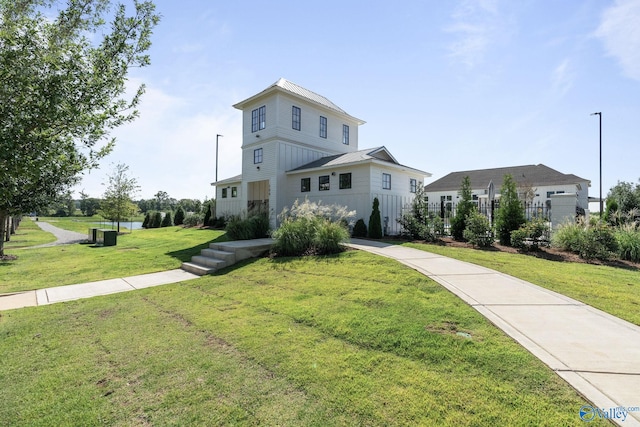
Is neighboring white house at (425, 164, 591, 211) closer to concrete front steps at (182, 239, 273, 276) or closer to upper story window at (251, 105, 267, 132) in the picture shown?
upper story window at (251, 105, 267, 132)

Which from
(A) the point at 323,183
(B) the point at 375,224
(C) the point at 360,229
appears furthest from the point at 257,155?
(B) the point at 375,224

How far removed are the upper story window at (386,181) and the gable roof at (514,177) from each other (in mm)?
21697

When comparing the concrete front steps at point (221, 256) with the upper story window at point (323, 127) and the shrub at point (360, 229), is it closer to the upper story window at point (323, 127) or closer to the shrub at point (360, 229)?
the shrub at point (360, 229)

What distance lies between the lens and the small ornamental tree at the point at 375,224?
1261cm

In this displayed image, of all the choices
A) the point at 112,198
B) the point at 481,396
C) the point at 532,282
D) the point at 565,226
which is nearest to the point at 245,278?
the point at 481,396

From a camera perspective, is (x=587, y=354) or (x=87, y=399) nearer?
(x=87, y=399)

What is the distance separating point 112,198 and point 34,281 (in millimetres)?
17993

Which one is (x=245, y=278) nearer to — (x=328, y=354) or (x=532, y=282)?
(x=328, y=354)

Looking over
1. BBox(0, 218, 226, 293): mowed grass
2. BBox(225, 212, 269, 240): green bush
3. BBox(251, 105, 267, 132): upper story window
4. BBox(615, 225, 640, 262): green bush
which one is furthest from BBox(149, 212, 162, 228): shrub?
BBox(615, 225, 640, 262): green bush

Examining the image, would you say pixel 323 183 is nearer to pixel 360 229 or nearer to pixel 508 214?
pixel 360 229

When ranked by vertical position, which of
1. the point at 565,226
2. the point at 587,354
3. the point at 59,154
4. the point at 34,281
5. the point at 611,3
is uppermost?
the point at 611,3

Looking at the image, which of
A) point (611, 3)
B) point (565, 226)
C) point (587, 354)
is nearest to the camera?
point (587, 354)

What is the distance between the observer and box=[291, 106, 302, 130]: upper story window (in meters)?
16.6

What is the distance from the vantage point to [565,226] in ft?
29.9
